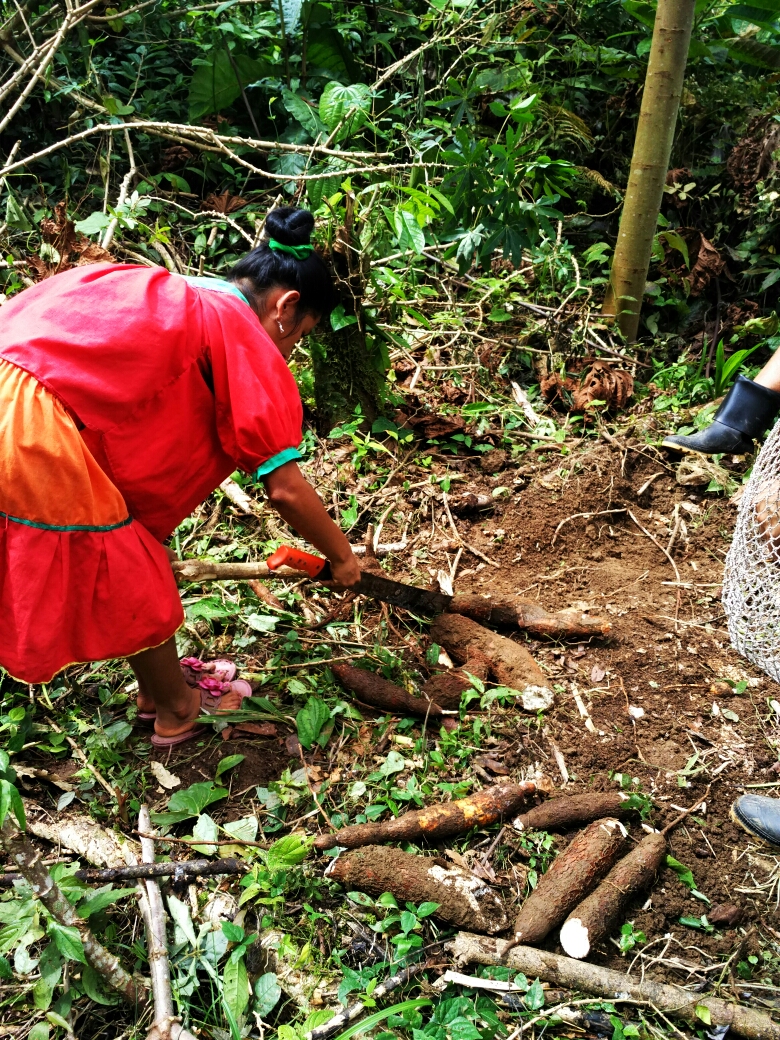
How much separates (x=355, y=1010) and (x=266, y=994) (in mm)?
216

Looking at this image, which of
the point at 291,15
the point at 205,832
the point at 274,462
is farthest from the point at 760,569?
the point at 291,15

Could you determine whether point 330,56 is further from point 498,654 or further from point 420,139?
point 498,654

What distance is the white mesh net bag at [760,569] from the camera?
6.08 ft

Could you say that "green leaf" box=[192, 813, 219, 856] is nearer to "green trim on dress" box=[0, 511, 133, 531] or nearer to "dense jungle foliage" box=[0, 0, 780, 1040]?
"dense jungle foliage" box=[0, 0, 780, 1040]

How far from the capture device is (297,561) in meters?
2.28

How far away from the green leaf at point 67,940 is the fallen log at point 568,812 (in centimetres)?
110

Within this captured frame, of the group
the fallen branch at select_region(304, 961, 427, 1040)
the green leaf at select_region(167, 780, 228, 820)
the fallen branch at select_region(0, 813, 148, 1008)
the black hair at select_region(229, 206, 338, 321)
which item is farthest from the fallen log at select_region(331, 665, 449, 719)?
the black hair at select_region(229, 206, 338, 321)

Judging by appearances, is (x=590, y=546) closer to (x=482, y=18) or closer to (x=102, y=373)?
(x=102, y=373)

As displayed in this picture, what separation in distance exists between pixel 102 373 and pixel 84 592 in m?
0.53

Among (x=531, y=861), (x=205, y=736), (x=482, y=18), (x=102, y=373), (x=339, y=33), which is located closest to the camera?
(x=102, y=373)

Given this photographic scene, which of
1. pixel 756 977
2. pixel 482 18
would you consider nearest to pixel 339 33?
pixel 482 18

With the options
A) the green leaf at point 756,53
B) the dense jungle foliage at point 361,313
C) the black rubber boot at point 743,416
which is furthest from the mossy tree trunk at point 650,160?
the black rubber boot at point 743,416

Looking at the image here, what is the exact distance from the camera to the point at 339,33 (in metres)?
4.57

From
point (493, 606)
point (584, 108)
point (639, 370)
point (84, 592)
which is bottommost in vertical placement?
point (493, 606)
